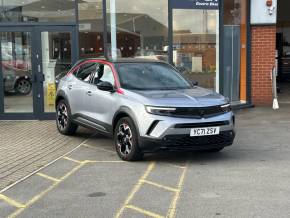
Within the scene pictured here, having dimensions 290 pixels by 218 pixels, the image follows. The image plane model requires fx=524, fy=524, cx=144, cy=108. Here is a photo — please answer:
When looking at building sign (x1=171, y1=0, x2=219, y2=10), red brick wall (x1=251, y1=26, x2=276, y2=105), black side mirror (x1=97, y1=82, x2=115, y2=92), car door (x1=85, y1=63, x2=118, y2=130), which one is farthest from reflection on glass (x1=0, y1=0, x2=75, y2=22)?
red brick wall (x1=251, y1=26, x2=276, y2=105)

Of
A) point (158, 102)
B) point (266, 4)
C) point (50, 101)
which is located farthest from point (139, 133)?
point (266, 4)

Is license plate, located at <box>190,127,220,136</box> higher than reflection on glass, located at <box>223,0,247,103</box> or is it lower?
lower

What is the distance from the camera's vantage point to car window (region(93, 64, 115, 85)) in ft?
29.0

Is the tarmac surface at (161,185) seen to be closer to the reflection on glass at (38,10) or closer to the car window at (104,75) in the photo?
the car window at (104,75)

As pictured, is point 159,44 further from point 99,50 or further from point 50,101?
point 50,101

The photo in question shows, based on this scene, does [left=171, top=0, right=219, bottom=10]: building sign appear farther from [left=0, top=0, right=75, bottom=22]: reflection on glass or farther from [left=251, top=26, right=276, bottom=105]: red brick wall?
[left=0, top=0, right=75, bottom=22]: reflection on glass

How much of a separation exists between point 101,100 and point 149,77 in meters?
0.90

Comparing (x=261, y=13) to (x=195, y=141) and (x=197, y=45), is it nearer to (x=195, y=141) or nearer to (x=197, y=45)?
(x=197, y=45)

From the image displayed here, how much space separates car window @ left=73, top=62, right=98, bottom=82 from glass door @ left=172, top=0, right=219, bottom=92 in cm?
358

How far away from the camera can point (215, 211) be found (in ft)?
18.1

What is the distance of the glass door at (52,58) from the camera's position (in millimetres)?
12297

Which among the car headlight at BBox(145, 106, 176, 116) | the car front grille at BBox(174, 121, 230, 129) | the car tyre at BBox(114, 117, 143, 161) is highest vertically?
the car headlight at BBox(145, 106, 176, 116)

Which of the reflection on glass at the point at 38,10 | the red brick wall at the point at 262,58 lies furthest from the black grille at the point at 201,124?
the red brick wall at the point at 262,58

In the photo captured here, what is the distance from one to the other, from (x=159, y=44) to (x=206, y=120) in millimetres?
5556
